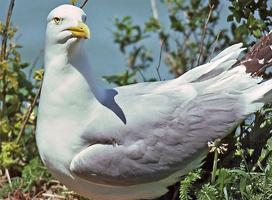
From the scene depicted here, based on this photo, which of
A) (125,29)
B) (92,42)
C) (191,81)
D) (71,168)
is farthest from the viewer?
(92,42)

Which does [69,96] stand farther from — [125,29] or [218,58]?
[125,29]

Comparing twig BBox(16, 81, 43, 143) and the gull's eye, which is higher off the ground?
the gull's eye

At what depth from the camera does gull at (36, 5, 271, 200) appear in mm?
3123

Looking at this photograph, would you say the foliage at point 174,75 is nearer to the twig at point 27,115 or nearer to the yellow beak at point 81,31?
the twig at point 27,115

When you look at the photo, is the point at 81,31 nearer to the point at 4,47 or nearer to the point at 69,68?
the point at 69,68

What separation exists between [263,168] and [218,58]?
414 millimetres

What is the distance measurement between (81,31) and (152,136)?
412 millimetres

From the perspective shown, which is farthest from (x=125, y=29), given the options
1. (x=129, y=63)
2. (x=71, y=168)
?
(x=71, y=168)

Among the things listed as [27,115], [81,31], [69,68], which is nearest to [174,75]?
[27,115]

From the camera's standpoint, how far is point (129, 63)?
16.7 feet

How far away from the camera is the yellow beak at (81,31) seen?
9.94ft

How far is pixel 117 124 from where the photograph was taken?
314cm

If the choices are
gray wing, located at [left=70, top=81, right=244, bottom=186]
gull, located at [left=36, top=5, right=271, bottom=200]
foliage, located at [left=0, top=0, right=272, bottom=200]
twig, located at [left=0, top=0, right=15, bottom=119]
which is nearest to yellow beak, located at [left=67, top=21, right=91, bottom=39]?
gull, located at [left=36, top=5, right=271, bottom=200]

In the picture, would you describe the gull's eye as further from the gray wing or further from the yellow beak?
the gray wing
